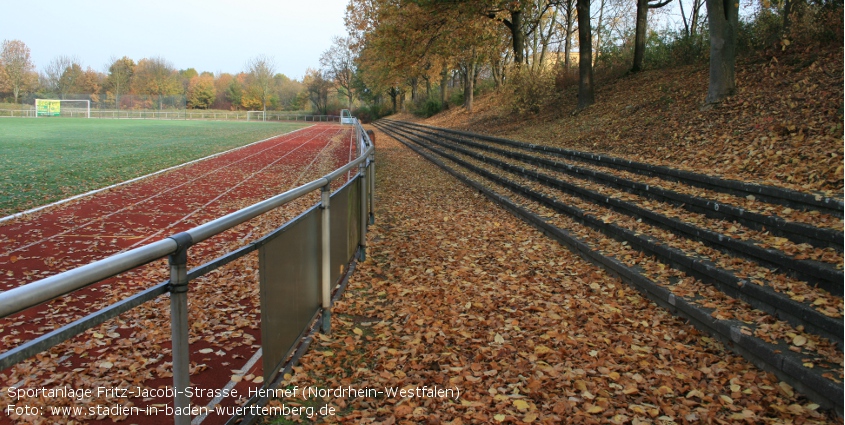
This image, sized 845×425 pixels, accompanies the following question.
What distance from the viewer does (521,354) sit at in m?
4.49

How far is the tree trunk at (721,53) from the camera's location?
12695 mm

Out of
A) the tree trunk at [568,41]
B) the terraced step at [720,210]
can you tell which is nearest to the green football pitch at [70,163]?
the terraced step at [720,210]

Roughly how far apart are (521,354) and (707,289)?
208cm

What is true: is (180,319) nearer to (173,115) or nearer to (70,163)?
(70,163)

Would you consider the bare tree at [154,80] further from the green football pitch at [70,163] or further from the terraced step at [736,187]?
the terraced step at [736,187]

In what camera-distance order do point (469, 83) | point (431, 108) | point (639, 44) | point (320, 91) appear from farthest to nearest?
point (320, 91) < point (431, 108) < point (469, 83) < point (639, 44)

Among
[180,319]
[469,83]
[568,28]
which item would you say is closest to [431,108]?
[469,83]

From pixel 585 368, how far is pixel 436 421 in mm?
1301

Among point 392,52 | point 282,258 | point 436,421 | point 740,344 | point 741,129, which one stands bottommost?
point 436,421

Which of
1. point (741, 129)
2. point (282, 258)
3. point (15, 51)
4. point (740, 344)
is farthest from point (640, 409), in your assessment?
point (15, 51)

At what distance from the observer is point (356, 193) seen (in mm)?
7344

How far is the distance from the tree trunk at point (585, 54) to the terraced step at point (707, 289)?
10335 millimetres

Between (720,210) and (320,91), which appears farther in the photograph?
(320,91)

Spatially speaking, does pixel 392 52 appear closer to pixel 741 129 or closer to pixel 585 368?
pixel 741 129
